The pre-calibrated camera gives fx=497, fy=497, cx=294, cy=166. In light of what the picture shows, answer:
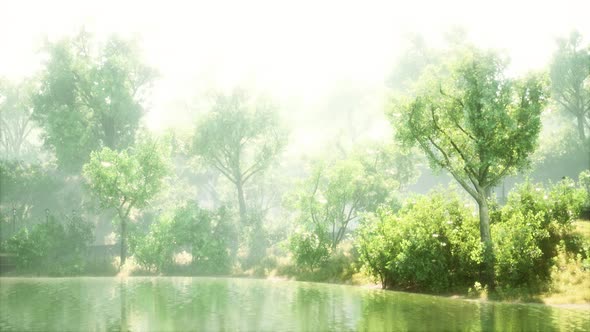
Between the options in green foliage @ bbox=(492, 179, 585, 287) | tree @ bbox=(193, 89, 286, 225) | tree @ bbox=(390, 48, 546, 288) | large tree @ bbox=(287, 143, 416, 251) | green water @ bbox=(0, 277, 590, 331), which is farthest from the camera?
tree @ bbox=(193, 89, 286, 225)

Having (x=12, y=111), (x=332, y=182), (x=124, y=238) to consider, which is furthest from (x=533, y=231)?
(x=12, y=111)

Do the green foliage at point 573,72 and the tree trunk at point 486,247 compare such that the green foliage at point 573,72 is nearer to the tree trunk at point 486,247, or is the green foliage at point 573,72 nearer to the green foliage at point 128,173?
the tree trunk at point 486,247

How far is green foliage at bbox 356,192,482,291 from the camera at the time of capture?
28.9m

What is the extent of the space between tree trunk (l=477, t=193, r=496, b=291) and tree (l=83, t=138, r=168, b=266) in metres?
33.4

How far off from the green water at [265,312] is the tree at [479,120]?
22.1 ft

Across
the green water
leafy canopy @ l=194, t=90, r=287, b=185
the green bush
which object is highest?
leafy canopy @ l=194, t=90, r=287, b=185

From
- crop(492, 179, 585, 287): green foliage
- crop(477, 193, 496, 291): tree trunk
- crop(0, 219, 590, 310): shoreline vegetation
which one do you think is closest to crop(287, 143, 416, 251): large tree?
crop(492, 179, 585, 287): green foliage

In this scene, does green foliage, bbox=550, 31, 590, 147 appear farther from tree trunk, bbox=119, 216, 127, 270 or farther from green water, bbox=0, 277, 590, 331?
tree trunk, bbox=119, 216, 127, 270

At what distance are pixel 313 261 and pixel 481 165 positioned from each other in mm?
17176

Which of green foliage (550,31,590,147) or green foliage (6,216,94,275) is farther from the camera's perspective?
green foliage (550,31,590,147)

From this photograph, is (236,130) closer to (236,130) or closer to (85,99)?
(236,130)

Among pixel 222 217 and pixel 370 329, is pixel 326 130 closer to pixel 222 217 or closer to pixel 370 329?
pixel 222 217

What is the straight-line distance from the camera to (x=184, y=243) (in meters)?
49.9

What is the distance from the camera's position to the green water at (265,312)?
1702 cm
